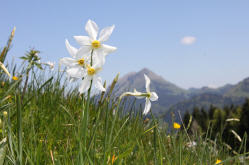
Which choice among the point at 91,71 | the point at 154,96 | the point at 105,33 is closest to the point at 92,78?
the point at 91,71

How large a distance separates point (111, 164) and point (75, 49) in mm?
830

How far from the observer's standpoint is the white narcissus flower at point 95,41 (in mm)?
1497

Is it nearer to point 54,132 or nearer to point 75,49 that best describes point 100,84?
point 75,49

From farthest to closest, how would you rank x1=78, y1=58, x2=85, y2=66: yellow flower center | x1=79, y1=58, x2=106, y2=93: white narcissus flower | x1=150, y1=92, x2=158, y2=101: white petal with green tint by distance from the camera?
x1=150, y1=92, x2=158, y2=101: white petal with green tint, x1=78, y1=58, x2=85, y2=66: yellow flower center, x1=79, y1=58, x2=106, y2=93: white narcissus flower

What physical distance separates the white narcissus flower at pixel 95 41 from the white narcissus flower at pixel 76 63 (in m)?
0.04

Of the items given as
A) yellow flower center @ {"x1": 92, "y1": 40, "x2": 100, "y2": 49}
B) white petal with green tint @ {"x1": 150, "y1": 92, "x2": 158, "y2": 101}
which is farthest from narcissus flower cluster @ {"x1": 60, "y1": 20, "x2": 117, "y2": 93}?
white petal with green tint @ {"x1": 150, "y1": 92, "x2": 158, "y2": 101}

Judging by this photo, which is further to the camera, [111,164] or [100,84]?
Answer: [111,164]

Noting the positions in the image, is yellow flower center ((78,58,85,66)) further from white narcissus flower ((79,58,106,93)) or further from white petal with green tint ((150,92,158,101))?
white petal with green tint ((150,92,158,101))

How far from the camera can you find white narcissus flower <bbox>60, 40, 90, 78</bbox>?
5.05ft

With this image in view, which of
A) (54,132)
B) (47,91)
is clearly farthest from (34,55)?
(54,132)

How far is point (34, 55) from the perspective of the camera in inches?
152

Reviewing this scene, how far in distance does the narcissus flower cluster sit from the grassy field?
0.43 feet

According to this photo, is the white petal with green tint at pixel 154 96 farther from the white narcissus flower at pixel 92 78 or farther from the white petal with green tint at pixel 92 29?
the white petal with green tint at pixel 92 29

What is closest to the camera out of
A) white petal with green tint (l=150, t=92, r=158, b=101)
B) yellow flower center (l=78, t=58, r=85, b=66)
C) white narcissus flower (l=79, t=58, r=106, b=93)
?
white narcissus flower (l=79, t=58, r=106, b=93)
